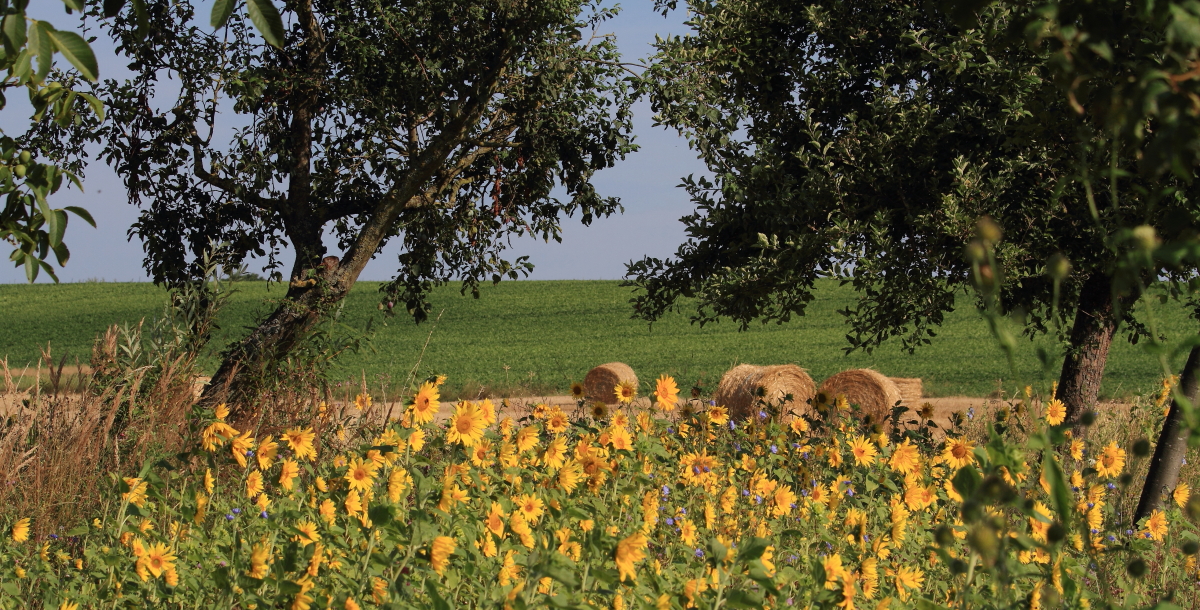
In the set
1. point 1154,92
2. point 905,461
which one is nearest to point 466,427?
point 905,461

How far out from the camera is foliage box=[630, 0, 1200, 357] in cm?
639

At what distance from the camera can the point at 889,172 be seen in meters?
6.80

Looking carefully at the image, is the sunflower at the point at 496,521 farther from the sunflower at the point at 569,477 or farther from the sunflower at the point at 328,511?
the sunflower at the point at 328,511

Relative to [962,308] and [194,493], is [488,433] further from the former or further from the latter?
[962,308]

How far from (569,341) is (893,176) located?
16.6 metres

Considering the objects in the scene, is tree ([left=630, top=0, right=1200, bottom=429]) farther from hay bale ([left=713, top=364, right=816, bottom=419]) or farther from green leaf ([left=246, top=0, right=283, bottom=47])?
green leaf ([left=246, top=0, right=283, bottom=47])

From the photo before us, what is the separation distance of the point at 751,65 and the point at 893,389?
561 centimetres

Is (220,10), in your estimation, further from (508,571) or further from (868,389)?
(868,389)

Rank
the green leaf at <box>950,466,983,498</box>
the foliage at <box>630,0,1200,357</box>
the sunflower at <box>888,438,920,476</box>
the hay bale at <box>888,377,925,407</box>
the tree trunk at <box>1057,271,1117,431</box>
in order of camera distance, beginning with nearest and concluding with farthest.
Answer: the green leaf at <box>950,466,983,498</box> < the sunflower at <box>888,438,920,476</box> < the foliage at <box>630,0,1200,357</box> < the tree trunk at <box>1057,271,1117,431</box> < the hay bale at <box>888,377,925,407</box>

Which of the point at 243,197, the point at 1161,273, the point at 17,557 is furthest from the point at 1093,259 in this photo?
the point at 243,197

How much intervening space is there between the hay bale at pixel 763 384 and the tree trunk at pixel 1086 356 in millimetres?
3317

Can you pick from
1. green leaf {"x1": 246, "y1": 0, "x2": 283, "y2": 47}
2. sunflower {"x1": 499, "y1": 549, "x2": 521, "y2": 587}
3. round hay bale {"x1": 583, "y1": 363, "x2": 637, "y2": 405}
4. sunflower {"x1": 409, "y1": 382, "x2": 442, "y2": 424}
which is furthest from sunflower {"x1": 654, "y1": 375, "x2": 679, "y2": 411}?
round hay bale {"x1": 583, "y1": 363, "x2": 637, "y2": 405}

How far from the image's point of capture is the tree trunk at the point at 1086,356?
792 cm

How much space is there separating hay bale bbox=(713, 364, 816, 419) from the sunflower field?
22.1ft
